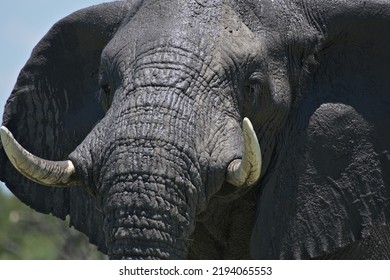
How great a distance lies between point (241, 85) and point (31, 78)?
1.16 m

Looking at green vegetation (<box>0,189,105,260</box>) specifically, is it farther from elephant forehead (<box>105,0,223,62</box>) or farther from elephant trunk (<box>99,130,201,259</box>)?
elephant trunk (<box>99,130,201,259</box>)

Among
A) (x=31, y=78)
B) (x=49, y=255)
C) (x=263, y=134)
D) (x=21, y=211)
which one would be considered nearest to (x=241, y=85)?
(x=263, y=134)

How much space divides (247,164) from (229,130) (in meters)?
0.20

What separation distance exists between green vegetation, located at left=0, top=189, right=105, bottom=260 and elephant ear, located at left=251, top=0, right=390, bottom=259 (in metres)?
8.48

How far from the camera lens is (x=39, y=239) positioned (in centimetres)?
1421

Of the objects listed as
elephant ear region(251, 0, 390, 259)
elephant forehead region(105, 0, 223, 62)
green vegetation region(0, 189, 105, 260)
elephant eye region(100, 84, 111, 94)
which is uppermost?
elephant forehead region(105, 0, 223, 62)

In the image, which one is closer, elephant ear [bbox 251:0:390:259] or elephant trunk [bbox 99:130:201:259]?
elephant trunk [bbox 99:130:201:259]

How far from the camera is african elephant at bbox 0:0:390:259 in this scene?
3971mm

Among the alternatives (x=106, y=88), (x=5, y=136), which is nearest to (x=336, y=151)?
(x=106, y=88)

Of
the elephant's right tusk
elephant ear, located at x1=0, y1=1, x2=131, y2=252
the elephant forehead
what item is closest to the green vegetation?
elephant ear, located at x1=0, y1=1, x2=131, y2=252

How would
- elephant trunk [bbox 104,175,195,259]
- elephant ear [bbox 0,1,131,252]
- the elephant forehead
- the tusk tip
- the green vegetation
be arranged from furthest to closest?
the green vegetation → elephant ear [bbox 0,1,131,252] → the elephant forehead → the tusk tip → elephant trunk [bbox 104,175,195,259]

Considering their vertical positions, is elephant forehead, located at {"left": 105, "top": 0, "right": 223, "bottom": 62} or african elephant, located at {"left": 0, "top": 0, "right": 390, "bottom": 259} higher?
elephant forehead, located at {"left": 105, "top": 0, "right": 223, "bottom": 62}

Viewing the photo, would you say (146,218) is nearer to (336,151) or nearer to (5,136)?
(5,136)
